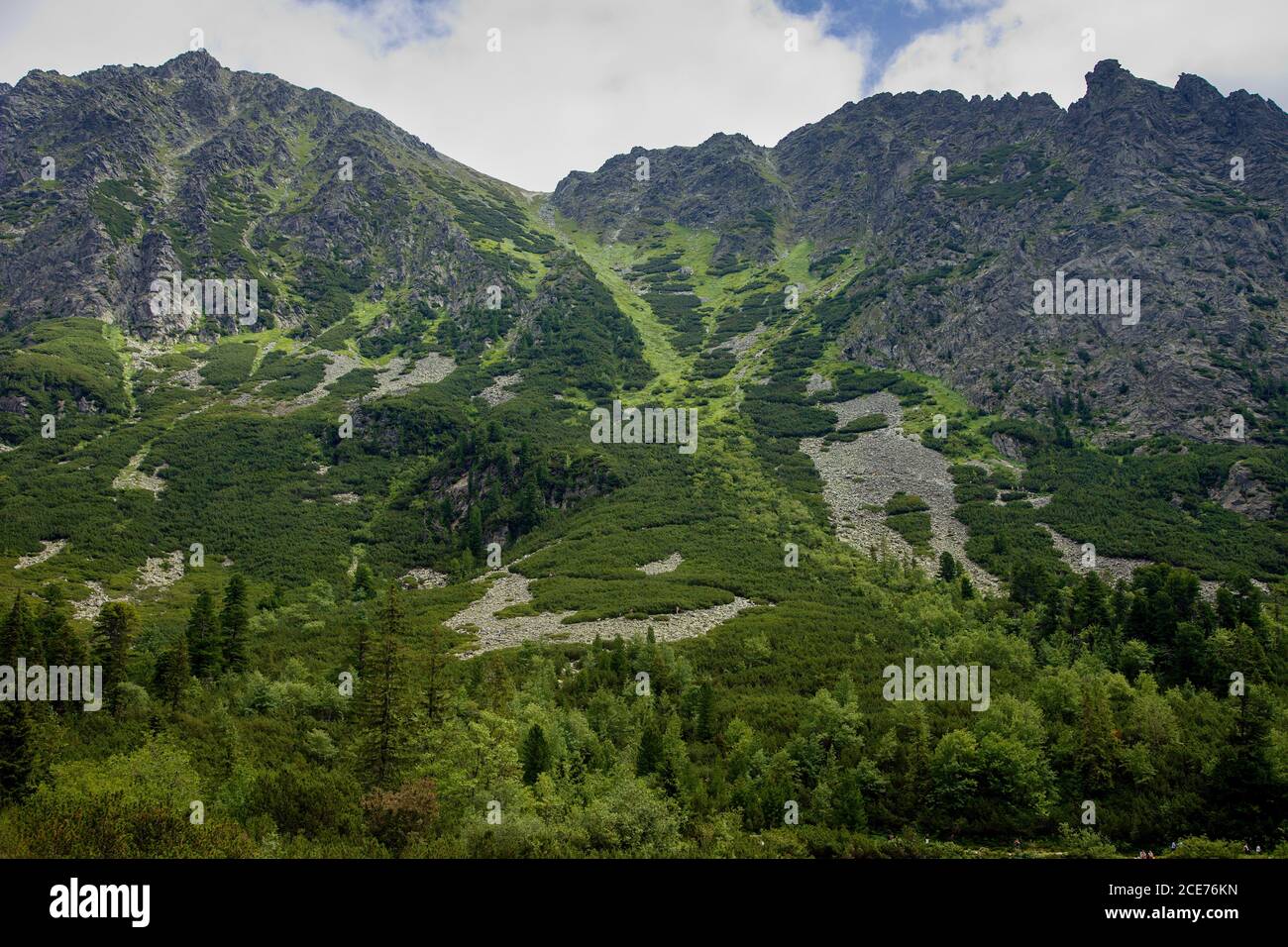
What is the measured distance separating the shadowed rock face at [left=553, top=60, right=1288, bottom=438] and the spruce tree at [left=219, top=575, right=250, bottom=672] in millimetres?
116775

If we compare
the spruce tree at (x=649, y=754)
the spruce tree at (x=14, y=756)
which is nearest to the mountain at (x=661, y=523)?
the spruce tree at (x=14, y=756)

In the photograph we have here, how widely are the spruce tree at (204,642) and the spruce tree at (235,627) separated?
1.16m

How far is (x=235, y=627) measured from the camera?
47031 mm

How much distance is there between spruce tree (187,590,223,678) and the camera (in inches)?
1719

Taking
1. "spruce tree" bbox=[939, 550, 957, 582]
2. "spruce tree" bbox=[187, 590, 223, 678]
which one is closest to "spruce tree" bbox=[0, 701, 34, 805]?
"spruce tree" bbox=[187, 590, 223, 678]

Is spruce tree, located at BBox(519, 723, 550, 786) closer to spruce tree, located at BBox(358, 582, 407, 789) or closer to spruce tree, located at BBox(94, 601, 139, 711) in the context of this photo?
spruce tree, located at BBox(358, 582, 407, 789)

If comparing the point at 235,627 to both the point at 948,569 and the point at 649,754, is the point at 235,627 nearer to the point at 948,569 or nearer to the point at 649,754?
the point at 649,754

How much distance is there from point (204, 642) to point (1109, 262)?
155m

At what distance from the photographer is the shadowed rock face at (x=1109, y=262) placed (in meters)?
112

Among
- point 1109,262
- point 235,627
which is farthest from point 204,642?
point 1109,262

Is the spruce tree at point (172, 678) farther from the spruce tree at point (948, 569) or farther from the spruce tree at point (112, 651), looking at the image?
the spruce tree at point (948, 569)

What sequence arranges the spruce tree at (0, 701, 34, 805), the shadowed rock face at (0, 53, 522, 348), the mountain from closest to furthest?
the spruce tree at (0, 701, 34, 805) → the mountain → the shadowed rock face at (0, 53, 522, 348)

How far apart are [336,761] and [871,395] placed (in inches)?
4783
